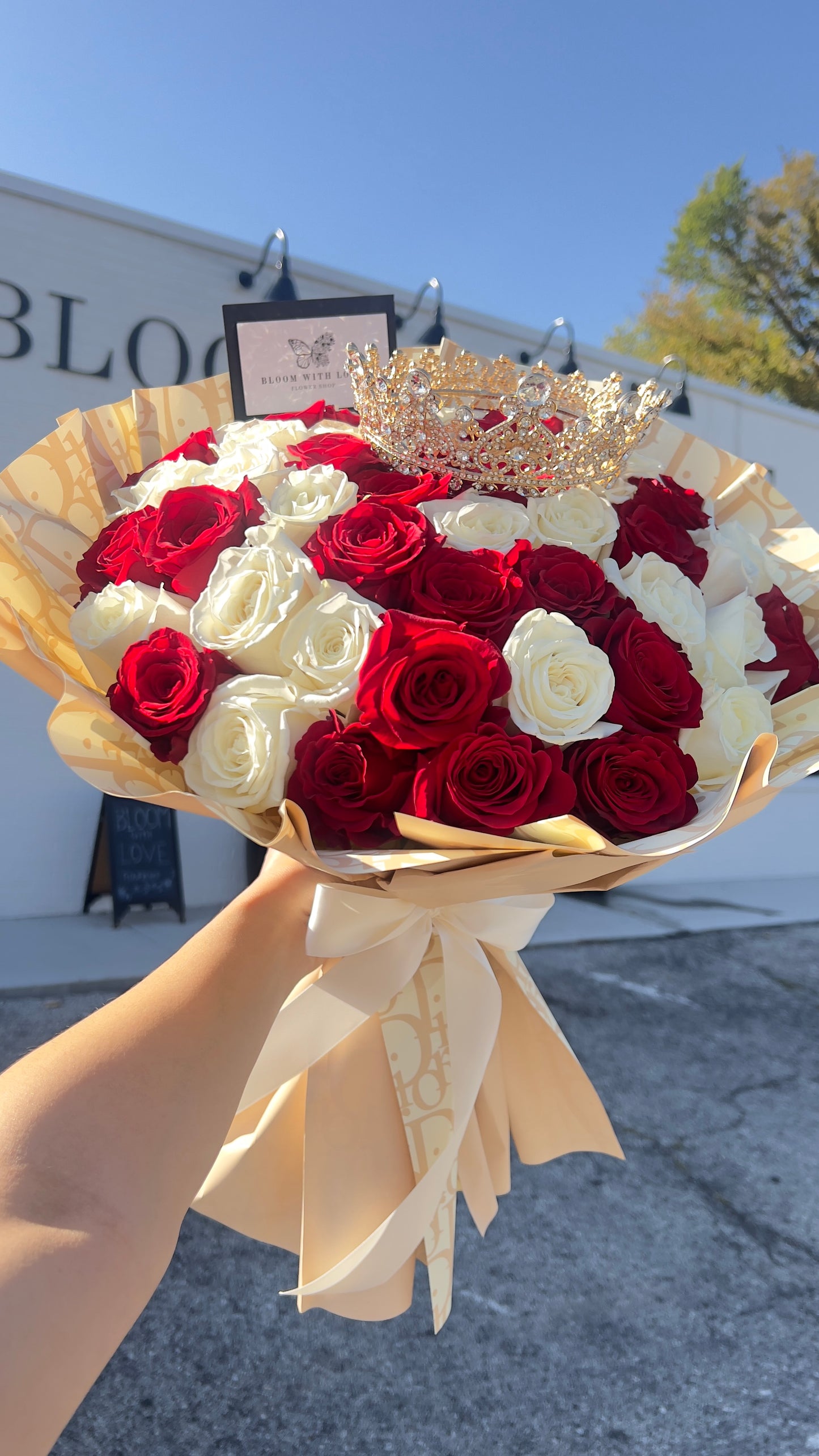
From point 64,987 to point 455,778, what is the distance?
3041mm

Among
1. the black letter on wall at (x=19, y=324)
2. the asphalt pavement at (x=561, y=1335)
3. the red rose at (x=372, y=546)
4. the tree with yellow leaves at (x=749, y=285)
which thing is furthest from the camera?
the tree with yellow leaves at (x=749, y=285)

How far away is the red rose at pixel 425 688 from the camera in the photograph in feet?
2.41

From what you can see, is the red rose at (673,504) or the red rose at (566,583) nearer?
the red rose at (566,583)

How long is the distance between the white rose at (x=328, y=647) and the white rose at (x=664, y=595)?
26 centimetres

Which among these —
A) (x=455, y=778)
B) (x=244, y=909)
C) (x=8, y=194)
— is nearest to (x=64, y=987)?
(x=244, y=909)

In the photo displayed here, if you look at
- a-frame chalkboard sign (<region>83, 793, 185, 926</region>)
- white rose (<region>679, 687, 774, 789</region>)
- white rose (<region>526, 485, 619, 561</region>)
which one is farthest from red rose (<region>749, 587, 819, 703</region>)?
a-frame chalkboard sign (<region>83, 793, 185, 926</region>)

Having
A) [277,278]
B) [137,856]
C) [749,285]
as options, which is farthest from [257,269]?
[749,285]

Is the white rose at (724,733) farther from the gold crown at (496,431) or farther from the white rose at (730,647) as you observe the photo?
the gold crown at (496,431)

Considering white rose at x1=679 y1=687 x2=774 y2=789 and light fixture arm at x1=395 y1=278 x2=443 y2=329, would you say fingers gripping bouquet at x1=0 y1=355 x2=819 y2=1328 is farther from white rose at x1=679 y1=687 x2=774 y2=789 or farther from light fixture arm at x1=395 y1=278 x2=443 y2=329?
light fixture arm at x1=395 y1=278 x2=443 y2=329

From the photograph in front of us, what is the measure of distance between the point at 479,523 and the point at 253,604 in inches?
9.9

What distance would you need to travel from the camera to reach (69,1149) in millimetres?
634

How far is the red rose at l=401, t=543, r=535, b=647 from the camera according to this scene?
31.6 inches

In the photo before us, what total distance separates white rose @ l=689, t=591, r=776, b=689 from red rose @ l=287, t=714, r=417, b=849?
1.12 feet

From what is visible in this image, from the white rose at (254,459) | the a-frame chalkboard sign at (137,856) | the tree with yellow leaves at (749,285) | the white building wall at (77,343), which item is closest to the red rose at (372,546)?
the white rose at (254,459)
